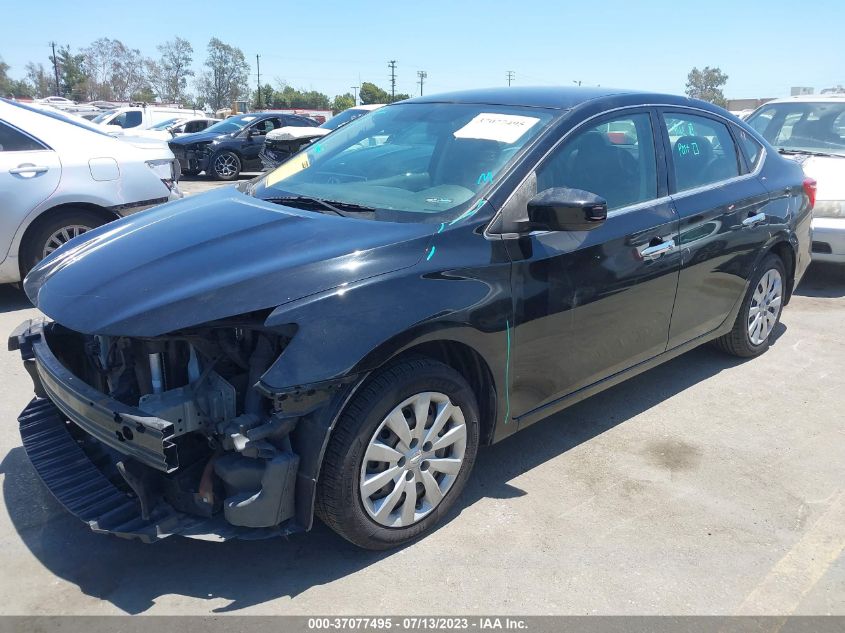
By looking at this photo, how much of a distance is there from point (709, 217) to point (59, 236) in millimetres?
4824

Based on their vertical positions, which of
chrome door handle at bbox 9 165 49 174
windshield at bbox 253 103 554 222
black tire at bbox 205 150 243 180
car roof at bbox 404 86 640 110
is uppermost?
car roof at bbox 404 86 640 110

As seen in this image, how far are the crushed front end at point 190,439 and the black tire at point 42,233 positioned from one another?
341 cm

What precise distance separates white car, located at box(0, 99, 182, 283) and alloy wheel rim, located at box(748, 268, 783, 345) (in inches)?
186

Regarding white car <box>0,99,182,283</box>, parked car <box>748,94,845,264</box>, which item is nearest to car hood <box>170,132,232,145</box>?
white car <box>0,99,182,283</box>

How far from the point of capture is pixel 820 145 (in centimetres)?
757

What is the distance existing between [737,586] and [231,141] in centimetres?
1537

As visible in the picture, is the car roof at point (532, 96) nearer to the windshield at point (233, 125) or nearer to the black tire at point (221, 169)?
the black tire at point (221, 169)

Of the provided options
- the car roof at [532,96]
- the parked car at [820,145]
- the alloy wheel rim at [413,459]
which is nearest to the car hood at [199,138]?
the parked car at [820,145]

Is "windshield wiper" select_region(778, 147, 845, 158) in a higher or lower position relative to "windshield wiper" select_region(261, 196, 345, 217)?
higher

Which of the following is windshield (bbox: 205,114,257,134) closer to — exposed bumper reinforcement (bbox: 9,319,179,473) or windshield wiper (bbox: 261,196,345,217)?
windshield wiper (bbox: 261,196,345,217)

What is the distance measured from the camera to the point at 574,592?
2.67 metres

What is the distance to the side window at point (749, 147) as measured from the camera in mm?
4594

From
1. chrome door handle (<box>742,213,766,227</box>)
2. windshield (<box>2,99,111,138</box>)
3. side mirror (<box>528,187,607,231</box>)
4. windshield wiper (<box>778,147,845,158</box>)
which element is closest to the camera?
side mirror (<box>528,187,607,231</box>)

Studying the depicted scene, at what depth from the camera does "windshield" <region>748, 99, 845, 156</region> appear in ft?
24.9
